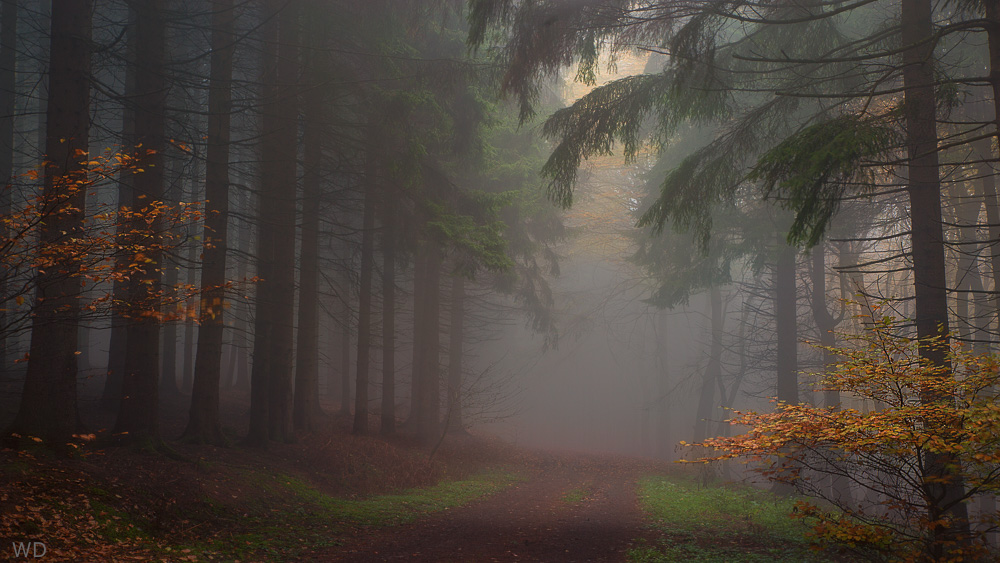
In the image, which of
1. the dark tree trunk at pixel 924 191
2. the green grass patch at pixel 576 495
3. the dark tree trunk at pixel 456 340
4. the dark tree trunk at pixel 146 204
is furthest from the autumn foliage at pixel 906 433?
the dark tree trunk at pixel 456 340

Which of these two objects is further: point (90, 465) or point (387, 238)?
point (387, 238)

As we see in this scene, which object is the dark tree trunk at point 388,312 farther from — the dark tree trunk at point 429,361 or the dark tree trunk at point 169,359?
the dark tree trunk at point 169,359

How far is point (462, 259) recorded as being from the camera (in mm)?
15430

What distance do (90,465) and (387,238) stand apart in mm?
9765

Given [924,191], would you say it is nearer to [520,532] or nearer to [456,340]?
[520,532]

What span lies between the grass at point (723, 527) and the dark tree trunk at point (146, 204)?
7417 millimetres

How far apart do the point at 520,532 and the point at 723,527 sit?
3.25 m

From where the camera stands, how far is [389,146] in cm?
1381

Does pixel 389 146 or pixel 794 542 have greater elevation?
pixel 389 146

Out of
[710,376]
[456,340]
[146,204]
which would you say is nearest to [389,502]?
[146,204]

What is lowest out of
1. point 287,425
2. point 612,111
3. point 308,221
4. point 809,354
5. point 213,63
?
point 287,425

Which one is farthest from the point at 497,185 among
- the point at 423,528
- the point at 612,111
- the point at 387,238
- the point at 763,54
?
the point at 423,528

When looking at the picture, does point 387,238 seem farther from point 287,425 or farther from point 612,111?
point 612,111

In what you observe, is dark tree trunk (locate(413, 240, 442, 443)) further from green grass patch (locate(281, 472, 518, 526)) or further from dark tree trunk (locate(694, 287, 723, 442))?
dark tree trunk (locate(694, 287, 723, 442))
